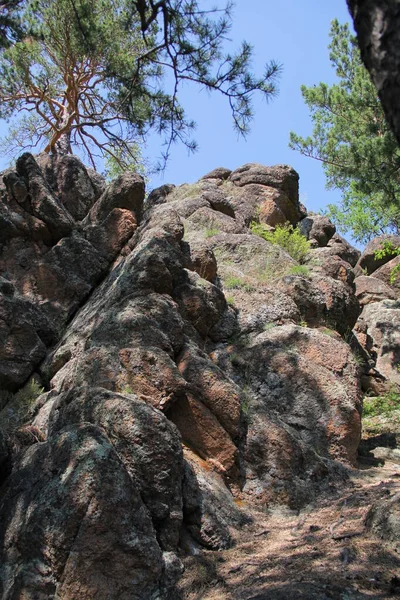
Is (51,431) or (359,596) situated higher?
(51,431)

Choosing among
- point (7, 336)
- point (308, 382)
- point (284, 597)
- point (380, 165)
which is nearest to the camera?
point (284, 597)

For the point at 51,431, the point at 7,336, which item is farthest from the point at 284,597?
the point at 7,336

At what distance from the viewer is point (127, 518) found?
4.16 metres

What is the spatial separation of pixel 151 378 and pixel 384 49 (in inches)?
181

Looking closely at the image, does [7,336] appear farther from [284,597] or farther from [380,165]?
[380,165]

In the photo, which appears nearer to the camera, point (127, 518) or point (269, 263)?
point (127, 518)

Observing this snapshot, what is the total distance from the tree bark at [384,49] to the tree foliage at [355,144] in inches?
329

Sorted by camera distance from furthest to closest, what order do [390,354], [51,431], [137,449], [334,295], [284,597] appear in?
[390,354] < [334,295] < [51,431] < [137,449] < [284,597]

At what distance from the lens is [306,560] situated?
4.40 meters

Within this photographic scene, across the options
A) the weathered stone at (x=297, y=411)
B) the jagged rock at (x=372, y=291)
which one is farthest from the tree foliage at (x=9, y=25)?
the jagged rock at (x=372, y=291)

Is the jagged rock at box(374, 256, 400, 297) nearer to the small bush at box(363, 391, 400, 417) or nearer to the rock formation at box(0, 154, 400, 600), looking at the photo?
the rock formation at box(0, 154, 400, 600)

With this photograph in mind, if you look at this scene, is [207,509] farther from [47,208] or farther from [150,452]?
[47,208]

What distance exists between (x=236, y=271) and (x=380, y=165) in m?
3.77

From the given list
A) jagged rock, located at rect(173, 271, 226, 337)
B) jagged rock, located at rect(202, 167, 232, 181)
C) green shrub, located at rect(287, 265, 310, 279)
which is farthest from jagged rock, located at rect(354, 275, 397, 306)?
jagged rock, located at rect(173, 271, 226, 337)
